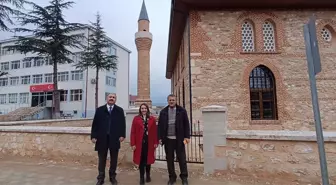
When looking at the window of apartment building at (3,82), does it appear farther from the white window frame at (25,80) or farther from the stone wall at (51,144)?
the stone wall at (51,144)

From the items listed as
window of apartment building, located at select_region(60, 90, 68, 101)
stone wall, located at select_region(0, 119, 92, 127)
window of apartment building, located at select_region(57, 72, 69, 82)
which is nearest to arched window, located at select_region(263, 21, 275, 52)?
stone wall, located at select_region(0, 119, 92, 127)

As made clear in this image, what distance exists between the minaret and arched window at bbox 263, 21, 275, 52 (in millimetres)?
8611

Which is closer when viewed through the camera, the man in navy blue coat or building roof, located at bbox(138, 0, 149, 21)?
the man in navy blue coat

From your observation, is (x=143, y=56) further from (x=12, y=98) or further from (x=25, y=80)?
(x=12, y=98)

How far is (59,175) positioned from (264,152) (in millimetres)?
4567

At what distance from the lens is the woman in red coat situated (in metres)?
4.30

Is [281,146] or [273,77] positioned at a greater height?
[273,77]

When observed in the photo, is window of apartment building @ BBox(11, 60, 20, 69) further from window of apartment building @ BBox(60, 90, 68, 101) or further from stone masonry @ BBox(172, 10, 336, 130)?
stone masonry @ BBox(172, 10, 336, 130)

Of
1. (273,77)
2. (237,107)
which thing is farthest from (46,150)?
(273,77)

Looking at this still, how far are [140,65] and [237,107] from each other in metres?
8.67

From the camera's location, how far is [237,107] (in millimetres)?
10273

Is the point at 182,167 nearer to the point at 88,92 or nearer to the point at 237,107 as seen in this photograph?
the point at 237,107

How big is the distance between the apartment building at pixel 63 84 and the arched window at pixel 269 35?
951 inches

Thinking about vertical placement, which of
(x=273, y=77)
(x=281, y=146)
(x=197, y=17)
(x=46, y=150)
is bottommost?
(x=46, y=150)
